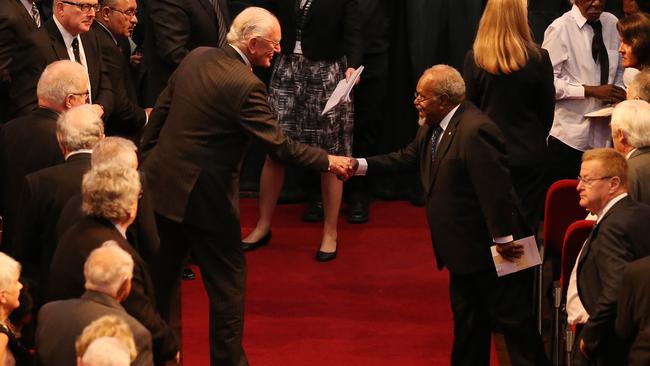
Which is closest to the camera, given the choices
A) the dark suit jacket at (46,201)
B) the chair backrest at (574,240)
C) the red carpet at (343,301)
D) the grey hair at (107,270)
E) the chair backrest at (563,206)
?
the grey hair at (107,270)

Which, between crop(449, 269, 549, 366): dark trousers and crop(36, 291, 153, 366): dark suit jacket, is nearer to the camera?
crop(36, 291, 153, 366): dark suit jacket

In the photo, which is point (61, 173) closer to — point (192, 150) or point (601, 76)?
point (192, 150)

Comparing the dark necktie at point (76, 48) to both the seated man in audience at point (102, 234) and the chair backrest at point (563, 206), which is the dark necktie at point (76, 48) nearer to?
the seated man in audience at point (102, 234)

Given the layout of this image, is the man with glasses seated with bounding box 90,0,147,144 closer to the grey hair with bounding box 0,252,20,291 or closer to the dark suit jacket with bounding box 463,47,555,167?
the dark suit jacket with bounding box 463,47,555,167

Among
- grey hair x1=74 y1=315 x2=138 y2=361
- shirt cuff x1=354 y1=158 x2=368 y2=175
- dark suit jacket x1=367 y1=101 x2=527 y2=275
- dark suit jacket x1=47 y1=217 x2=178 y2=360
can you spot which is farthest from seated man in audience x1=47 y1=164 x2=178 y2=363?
shirt cuff x1=354 y1=158 x2=368 y2=175

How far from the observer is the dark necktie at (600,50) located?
7258mm

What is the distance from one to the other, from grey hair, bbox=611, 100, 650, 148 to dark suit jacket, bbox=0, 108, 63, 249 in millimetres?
2424

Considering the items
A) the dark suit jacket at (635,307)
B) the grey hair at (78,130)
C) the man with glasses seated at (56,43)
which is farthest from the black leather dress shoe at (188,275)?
the dark suit jacket at (635,307)

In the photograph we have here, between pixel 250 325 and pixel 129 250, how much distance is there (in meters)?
2.46

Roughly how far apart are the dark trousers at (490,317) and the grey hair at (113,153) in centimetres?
171

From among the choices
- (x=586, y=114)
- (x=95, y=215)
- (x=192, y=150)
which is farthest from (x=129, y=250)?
(x=586, y=114)

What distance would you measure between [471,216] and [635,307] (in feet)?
4.17

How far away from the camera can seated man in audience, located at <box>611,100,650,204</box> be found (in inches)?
203

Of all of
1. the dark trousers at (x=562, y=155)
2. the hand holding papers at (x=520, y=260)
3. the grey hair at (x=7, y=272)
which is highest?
the grey hair at (x=7, y=272)
